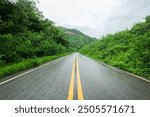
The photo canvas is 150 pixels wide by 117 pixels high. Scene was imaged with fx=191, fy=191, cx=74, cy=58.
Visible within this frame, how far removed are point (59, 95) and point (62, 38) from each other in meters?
59.7

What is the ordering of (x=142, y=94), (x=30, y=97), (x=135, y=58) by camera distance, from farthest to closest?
1. (x=135, y=58)
2. (x=142, y=94)
3. (x=30, y=97)

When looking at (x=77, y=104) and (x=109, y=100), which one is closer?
(x=77, y=104)

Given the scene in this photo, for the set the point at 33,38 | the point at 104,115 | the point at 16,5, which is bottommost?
the point at 104,115

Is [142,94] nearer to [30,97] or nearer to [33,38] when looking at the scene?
[30,97]

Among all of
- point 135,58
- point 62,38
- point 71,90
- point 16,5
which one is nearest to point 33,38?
point 16,5

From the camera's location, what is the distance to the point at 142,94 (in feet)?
21.0

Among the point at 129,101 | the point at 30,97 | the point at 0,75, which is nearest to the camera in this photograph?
the point at 129,101

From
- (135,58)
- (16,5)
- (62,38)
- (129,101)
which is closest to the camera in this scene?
(129,101)

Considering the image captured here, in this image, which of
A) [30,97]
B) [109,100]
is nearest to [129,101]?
[109,100]

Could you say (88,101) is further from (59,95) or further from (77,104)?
(59,95)

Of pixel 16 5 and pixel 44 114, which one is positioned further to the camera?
pixel 16 5

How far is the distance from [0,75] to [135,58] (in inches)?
421

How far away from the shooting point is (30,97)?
5828mm

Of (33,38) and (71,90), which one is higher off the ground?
(33,38)
